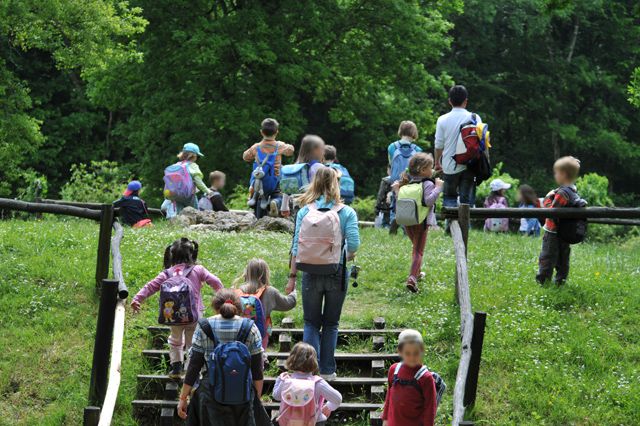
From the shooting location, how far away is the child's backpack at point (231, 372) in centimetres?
790

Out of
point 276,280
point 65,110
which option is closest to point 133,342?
point 276,280

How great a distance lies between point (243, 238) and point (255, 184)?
95 centimetres

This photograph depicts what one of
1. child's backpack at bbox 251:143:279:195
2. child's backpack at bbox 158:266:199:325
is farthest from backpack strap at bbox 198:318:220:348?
child's backpack at bbox 251:143:279:195

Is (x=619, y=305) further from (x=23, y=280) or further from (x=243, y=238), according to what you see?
(x=23, y=280)

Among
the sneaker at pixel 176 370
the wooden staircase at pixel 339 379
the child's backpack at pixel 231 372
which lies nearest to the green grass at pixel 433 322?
the wooden staircase at pixel 339 379

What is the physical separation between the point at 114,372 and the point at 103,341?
0.52 meters

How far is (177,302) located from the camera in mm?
9219

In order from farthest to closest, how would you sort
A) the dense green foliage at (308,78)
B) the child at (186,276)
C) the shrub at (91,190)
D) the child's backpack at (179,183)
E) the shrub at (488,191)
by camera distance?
1. the shrub at (488,191)
2. the shrub at (91,190)
3. the dense green foliage at (308,78)
4. the child's backpack at (179,183)
5. the child at (186,276)

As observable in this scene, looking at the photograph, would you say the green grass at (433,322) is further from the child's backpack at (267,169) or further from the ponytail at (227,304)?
the ponytail at (227,304)

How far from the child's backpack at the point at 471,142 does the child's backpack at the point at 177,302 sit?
5772 mm

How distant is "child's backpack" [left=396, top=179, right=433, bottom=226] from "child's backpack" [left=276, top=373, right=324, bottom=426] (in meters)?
4.23

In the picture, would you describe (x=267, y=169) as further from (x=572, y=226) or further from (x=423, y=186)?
(x=572, y=226)

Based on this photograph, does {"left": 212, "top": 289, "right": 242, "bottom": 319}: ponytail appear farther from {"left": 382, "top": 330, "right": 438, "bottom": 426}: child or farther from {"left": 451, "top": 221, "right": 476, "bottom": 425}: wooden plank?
{"left": 451, "top": 221, "right": 476, "bottom": 425}: wooden plank

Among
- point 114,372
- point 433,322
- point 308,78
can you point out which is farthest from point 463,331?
Answer: point 308,78
